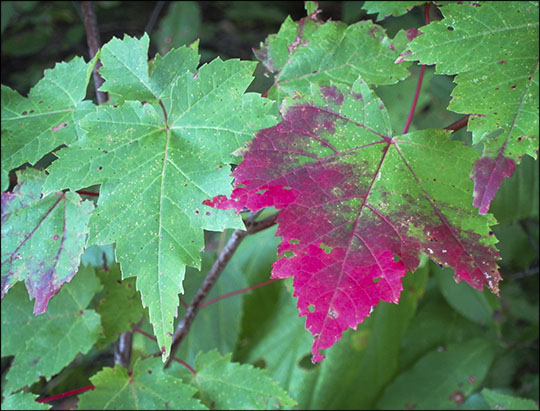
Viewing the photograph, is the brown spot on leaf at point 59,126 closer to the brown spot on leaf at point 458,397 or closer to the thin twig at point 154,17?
the thin twig at point 154,17

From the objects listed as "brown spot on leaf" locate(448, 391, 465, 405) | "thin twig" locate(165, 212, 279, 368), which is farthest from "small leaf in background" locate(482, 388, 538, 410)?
"thin twig" locate(165, 212, 279, 368)

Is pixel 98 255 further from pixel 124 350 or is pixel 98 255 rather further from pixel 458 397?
pixel 458 397

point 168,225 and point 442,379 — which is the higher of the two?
point 168,225

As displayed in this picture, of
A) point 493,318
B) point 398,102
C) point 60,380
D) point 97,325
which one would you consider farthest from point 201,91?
point 493,318

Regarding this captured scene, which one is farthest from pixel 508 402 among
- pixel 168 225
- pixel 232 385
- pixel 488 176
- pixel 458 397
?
pixel 168 225

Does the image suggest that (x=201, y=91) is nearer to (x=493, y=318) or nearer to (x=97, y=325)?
(x=97, y=325)

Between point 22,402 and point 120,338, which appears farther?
point 120,338

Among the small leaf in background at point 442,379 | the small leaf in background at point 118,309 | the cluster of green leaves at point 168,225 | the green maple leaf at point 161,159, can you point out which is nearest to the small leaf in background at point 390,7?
the cluster of green leaves at point 168,225
